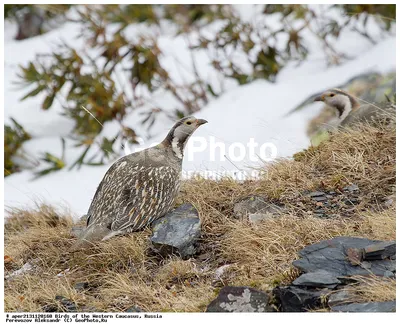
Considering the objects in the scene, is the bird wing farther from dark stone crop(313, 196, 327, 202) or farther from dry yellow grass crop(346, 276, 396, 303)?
dry yellow grass crop(346, 276, 396, 303)

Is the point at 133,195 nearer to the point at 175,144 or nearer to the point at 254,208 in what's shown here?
the point at 175,144

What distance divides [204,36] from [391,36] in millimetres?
3549

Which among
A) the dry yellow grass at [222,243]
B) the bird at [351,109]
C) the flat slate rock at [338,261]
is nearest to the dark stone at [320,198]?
the dry yellow grass at [222,243]

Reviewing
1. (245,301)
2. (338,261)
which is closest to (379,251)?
(338,261)

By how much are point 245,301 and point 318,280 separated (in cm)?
61

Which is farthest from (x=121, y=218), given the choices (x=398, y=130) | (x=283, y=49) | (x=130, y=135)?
(x=283, y=49)

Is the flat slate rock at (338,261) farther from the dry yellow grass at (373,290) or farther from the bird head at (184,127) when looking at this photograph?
the bird head at (184,127)

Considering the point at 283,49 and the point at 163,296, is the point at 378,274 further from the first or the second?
the point at 283,49

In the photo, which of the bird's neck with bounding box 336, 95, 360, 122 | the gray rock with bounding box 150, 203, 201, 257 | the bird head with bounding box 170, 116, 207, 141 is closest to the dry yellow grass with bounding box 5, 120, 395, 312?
the gray rock with bounding box 150, 203, 201, 257

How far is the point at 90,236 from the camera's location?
7.18 m

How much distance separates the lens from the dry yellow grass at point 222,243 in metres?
6.41

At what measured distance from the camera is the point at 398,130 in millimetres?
7883

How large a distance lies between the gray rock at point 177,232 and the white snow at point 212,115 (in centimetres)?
111
